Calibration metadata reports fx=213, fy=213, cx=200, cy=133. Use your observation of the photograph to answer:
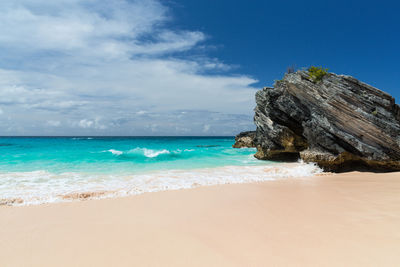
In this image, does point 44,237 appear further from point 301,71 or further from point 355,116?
point 301,71

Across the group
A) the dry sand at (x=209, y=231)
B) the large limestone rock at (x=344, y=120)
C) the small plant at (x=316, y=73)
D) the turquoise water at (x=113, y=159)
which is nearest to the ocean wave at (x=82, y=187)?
the dry sand at (x=209, y=231)

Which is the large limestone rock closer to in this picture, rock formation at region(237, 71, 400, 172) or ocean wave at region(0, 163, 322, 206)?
rock formation at region(237, 71, 400, 172)

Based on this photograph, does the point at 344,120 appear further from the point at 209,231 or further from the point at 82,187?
the point at 82,187

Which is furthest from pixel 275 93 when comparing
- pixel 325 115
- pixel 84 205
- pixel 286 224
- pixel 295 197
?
pixel 84 205

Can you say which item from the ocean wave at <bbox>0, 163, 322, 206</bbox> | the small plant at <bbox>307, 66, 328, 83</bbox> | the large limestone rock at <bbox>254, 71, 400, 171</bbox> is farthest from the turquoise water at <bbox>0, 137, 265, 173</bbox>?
the small plant at <bbox>307, 66, 328, 83</bbox>

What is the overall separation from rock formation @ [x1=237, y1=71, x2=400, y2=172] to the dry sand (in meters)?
5.59

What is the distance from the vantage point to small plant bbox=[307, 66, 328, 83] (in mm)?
12969

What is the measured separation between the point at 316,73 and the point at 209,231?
494 inches

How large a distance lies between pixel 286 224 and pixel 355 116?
10278 mm

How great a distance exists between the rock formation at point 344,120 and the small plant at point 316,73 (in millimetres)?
87

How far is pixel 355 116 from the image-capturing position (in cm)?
1180

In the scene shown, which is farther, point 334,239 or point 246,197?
point 246,197

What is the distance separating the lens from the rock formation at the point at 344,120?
450 inches

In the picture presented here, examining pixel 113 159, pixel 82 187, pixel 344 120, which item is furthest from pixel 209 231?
pixel 113 159
